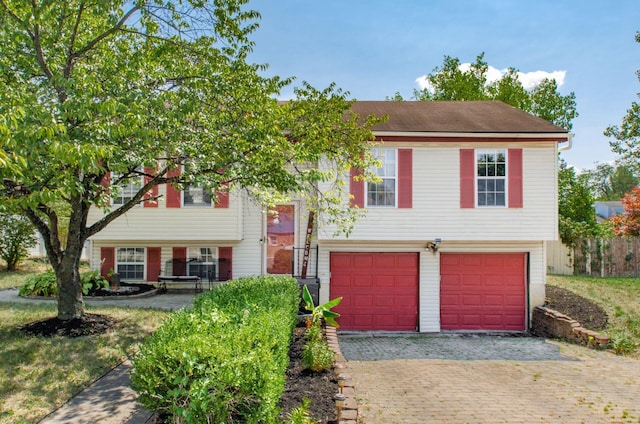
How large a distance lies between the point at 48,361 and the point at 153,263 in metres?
8.58

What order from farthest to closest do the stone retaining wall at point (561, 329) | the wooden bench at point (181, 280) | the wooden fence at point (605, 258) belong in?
the wooden fence at point (605, 258), the wooden bench at point (181, 280), the stone retaining wall at point (561, 329)

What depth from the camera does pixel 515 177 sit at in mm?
13758

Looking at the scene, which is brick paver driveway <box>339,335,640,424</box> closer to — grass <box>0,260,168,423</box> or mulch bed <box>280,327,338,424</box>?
mulch bed <box>280,327,338,424</box>

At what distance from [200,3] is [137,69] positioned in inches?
63.2

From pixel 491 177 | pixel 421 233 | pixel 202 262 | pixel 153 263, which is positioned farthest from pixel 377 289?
pixel 153 263

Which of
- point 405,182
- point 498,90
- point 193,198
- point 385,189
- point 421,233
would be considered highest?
point 498,90

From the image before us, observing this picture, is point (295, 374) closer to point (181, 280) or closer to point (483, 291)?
point (181, 280)

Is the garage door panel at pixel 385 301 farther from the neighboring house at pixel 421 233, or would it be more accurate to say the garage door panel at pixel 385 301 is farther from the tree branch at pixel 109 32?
the tree branch at pixel 109 32

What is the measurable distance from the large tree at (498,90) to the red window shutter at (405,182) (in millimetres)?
14553

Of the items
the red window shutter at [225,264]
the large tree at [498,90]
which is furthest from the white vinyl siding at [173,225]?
the large tree at [498,90]

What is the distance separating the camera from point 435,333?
14.3m

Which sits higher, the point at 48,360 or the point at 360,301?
the point at 48,360

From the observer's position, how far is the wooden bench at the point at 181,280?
14.4 m

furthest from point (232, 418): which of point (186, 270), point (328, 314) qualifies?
point (186, 270)
